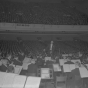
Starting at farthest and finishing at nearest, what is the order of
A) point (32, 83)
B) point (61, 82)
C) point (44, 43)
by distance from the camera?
point (44, 43)
point (61, 82)
point (32, 83)

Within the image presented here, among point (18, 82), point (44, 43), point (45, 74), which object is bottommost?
point (44, 43)

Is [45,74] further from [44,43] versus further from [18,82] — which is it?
[44,43]

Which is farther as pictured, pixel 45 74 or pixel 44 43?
pixel 44 43

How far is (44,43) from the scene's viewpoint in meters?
2.24

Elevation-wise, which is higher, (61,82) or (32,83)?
(32,83)

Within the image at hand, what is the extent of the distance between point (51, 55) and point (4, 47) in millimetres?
933

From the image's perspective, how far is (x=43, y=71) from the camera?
3.96 ft

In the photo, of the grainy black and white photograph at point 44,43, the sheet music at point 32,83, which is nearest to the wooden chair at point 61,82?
the grainy black and white photograph at point 44,43

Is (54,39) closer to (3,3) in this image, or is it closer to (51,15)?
(51,15)

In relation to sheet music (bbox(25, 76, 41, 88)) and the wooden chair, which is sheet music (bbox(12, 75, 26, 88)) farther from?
the wooden chair

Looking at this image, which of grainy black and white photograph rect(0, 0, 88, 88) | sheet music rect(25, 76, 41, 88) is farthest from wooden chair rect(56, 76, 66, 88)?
sheet music rect(25, 76, 41, 88)

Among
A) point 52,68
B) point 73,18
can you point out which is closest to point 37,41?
point 73,18

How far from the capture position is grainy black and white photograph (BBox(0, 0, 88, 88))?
3.47 feet

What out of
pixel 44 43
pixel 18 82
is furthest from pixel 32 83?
pixel 44 43
